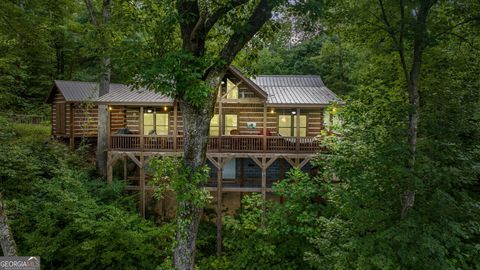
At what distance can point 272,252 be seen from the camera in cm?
1139

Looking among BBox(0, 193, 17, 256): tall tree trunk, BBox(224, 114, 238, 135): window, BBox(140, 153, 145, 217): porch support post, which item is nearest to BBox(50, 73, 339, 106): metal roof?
BBox(224, 114, 238, 135): window

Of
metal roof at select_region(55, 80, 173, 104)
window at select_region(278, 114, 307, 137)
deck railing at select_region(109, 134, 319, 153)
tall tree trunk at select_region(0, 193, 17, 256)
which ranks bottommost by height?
tall tree trunk at select_region(0, 193, 17, 256)

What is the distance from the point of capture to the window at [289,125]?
692 inches

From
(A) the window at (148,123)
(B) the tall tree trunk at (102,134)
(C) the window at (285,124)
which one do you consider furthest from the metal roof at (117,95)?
(C) the window at (285,124)

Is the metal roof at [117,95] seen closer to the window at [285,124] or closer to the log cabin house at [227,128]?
the log cabin house at [227,128]

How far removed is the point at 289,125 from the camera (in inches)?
715

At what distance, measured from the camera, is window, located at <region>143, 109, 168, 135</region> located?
17656mm

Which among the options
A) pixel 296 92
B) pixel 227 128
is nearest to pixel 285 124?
pixel 296 92

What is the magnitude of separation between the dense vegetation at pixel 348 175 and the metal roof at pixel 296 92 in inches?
157

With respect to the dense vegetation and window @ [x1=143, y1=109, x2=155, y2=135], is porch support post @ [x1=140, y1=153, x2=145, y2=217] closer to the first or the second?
the dense vegetation

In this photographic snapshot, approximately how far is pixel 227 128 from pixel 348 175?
10840 mm

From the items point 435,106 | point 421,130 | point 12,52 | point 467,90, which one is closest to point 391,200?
point 421,130

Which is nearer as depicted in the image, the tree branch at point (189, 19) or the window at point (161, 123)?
the tree branch at point (189, 19)

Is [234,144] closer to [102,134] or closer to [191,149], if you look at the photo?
[102,134]
